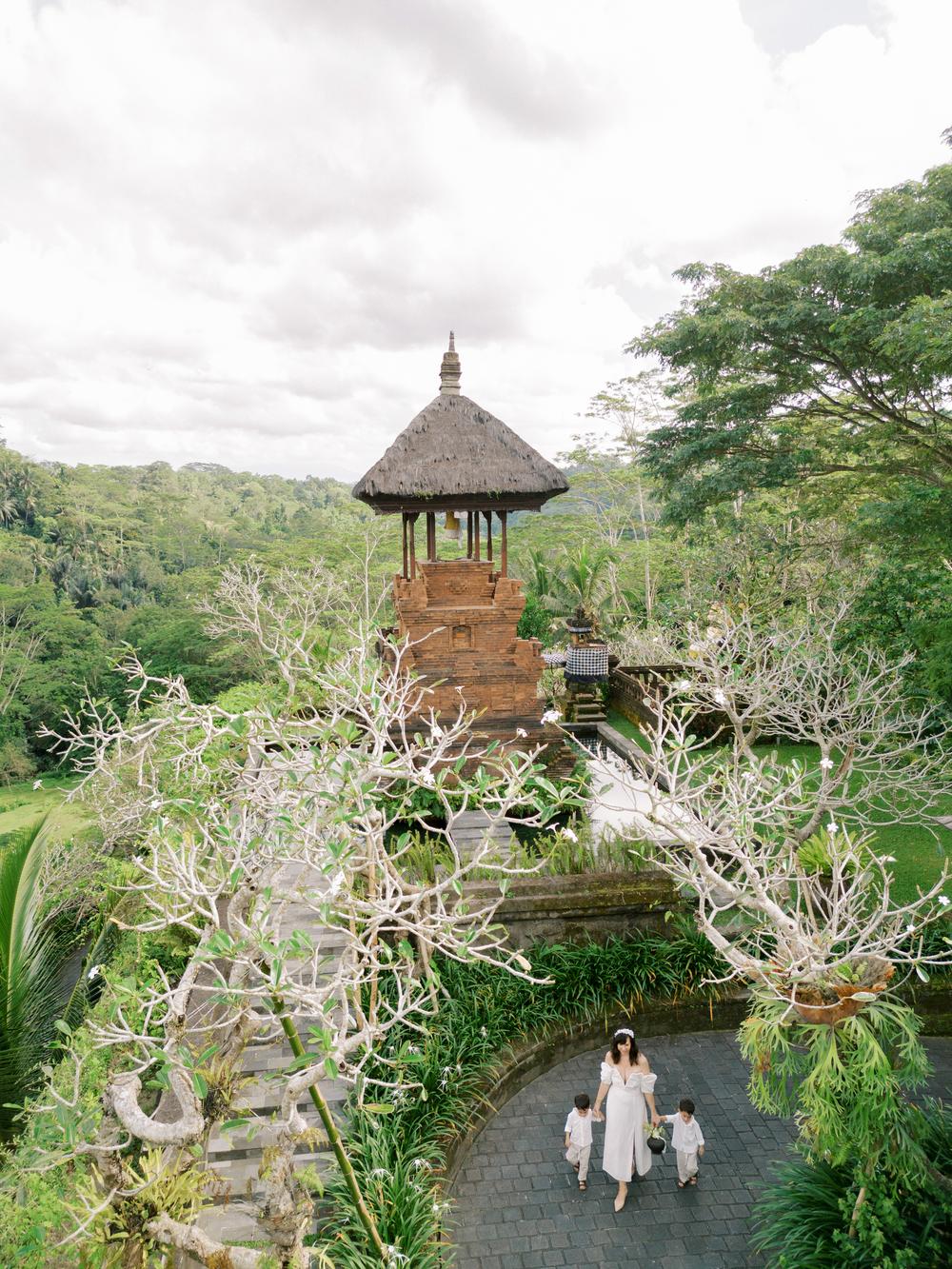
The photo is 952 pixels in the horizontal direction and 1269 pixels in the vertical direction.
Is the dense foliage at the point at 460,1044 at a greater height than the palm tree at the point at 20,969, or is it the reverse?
the palm tree at the point at 20,969

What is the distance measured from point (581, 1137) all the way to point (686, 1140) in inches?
26.7

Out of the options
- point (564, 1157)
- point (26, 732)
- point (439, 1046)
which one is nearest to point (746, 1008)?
point (564, 1157)

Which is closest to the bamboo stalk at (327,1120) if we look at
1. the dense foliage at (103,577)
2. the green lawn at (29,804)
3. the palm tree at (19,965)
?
the palm tree at (19,965)

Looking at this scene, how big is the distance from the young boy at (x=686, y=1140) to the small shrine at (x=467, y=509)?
193 inches

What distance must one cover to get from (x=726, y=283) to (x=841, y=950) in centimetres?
881

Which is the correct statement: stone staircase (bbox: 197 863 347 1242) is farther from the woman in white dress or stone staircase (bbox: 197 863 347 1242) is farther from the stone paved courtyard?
the woman in white dress

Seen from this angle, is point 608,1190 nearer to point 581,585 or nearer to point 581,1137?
point 581,1137

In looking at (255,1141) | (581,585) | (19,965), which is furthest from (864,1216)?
(581,585)

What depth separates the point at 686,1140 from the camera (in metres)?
4.76

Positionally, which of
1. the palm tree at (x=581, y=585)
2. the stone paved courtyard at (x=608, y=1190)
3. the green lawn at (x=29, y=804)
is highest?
the palm tree at (x=581, y=585)

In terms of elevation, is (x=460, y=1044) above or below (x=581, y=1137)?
above

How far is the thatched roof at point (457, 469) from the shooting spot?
8.96 meters

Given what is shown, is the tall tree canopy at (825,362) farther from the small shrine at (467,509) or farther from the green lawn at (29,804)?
the green lawn at (29,804)

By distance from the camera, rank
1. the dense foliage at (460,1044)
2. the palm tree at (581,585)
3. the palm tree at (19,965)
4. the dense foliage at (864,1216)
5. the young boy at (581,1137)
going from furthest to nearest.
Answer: the palm tree at (581,585)
the young boy at (581,1137)
the palm tree at (19,965)
the dense foliage at (460,1044)
the dense foliage at (864,1216)
